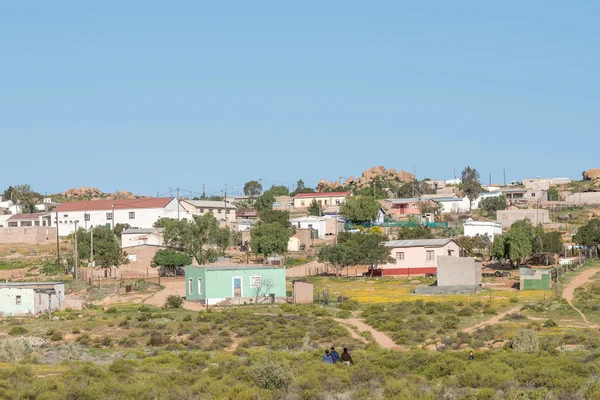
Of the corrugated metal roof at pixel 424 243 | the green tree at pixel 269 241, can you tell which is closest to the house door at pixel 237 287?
the corrugated metal roof at pixel 424 243

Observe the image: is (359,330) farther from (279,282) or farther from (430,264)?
(430,264)

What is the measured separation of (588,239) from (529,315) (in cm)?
3496

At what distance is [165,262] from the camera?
77.1 m

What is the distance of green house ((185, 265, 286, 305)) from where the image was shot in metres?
56.7

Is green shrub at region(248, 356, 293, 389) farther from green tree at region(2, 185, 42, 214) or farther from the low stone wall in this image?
green tree at region(2, 185, 42, 214)

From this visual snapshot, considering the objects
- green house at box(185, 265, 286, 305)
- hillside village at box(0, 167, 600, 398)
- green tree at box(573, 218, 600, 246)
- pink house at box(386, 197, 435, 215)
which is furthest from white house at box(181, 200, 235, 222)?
green house at box(185, 265, 286, 305)

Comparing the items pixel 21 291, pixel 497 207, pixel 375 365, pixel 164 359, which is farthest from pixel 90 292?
pixel 497 207

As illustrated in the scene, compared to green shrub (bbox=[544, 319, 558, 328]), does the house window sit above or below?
above

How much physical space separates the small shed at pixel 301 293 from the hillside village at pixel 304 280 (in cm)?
7

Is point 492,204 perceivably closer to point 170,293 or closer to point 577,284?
point 577,284

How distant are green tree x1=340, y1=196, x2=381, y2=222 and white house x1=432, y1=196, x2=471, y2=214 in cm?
1624

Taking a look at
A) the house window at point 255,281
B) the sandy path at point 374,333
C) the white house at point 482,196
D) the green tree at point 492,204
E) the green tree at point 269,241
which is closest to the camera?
the sandy path at point 374,333

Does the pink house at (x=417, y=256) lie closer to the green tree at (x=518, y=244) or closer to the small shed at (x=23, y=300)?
the green tree at (x=518, y=244)

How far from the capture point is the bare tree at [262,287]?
189 feet
